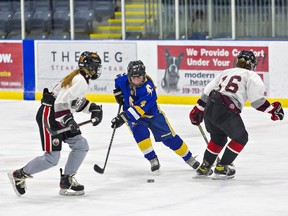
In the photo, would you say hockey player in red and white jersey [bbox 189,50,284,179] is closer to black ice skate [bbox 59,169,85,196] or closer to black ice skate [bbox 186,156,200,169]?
black ice skate [bbox 186,156,200,169]

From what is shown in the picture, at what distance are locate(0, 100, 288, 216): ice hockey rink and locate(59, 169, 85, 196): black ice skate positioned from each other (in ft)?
0.17

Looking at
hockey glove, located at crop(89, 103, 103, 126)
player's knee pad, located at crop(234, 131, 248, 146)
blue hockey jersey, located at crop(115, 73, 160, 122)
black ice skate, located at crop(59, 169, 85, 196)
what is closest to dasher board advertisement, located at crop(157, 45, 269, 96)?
blue hockey jersey, located at crop(115, 73, 160, 122)

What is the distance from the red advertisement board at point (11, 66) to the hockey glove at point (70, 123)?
7268mm

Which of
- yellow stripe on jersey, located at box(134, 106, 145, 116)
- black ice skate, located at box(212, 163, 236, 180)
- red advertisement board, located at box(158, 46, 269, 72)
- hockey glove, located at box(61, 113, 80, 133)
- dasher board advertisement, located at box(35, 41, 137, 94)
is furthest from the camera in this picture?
dasher board advertisement, located at box(35, 41, 137, 94)

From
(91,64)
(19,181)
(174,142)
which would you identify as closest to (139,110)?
(174,142)

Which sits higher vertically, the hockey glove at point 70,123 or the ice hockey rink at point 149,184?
the hockey glove at point 70,123

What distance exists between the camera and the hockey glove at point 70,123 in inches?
232

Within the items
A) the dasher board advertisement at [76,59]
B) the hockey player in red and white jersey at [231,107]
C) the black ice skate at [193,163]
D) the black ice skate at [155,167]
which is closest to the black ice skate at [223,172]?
the hockey player in red and white jersey at [231,107]

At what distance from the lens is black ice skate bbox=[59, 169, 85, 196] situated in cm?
610

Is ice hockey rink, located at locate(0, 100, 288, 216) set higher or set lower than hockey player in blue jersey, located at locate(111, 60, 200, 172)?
lower

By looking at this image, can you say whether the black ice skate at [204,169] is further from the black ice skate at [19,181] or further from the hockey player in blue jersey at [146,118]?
the black ice skate at [19,181]

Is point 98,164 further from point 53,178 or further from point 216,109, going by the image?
point 216,109

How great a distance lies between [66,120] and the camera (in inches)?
233

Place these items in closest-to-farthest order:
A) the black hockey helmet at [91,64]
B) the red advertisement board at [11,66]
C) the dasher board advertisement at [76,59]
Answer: the black hockey helmet at [91,64] → the dasher board advertisement at [76,59] → the red advertisement board at [11,66]
